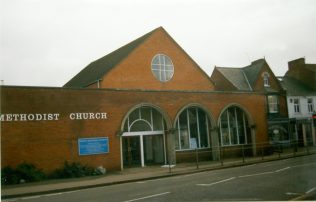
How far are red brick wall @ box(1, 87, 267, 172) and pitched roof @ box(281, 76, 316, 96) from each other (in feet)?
61.0

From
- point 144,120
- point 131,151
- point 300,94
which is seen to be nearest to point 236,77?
point 300,94

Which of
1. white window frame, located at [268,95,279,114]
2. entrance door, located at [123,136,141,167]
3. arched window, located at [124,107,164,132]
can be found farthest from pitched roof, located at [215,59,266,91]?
entrance door, located at [123,136,141,167]

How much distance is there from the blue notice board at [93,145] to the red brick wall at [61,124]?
0.24 m

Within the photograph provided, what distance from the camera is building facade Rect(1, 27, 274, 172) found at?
1862 cm

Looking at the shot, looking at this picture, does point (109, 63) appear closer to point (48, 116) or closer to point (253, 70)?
point (48, 116)

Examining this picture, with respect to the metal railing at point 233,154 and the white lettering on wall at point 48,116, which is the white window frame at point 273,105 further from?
the white lettering on wall at point 48,116

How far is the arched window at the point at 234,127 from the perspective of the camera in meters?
27.4

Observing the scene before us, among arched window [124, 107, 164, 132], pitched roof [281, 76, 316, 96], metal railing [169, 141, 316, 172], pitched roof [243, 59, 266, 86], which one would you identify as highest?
pitched roof [243, 59, 266, 86]

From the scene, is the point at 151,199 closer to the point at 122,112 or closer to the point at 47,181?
the point at 47,181

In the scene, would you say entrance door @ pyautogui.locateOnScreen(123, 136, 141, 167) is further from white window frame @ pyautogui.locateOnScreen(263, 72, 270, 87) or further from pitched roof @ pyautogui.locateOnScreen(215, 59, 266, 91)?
white window frame @ pyautogui.locateOnScreen(263, 72, 270, 87)

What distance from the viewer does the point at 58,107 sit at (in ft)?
64.2

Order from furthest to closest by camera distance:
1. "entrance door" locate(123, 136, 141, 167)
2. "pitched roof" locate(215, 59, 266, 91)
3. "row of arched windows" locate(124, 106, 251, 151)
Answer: "pitched roof" locate(215, 59, 266, 91) → "row of arched windows" locate(124, 106, 251, 151) → "entrance door" locate(123, 136, 141, 167)

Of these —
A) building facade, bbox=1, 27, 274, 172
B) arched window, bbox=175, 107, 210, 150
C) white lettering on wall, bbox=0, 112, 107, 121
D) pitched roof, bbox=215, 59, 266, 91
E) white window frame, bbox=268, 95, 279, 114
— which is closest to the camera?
white lettering on wall, bbox=0, 112, 107, 121

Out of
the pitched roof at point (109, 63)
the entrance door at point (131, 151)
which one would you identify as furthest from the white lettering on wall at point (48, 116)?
the pitched roof at point (109, 63)
